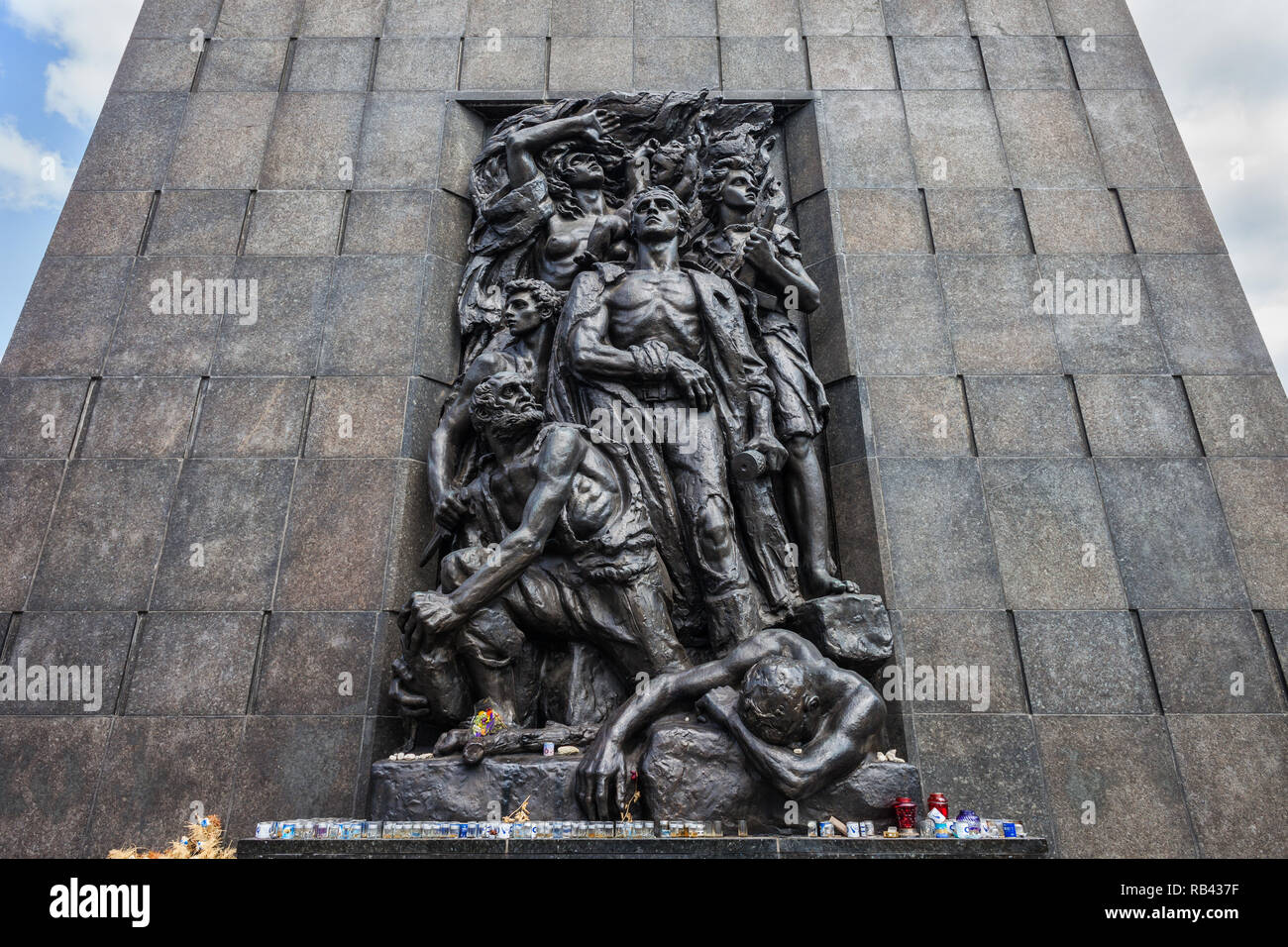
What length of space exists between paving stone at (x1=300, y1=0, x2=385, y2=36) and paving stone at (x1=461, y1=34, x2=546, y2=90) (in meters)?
1.34

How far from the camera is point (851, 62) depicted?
34.2ft

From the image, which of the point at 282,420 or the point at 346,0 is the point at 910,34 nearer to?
the point at 346,0

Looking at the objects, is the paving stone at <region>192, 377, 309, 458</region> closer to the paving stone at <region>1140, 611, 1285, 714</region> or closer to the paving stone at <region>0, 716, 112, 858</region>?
the paving stone at <region>0, 716, 112, 858</region>

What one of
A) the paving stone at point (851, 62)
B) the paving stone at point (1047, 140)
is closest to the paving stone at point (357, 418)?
the paving stone at point (851, 62)

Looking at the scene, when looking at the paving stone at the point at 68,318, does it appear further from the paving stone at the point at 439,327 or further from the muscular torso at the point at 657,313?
the muscular torso at the point at 657,313

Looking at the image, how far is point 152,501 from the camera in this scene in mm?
8016

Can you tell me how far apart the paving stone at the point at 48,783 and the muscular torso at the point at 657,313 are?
19.4 ft

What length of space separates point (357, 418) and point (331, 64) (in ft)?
16.8

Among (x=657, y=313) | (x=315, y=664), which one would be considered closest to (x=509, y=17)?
(x=657, y=313)

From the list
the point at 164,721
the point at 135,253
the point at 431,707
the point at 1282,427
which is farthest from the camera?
the point at 135,253

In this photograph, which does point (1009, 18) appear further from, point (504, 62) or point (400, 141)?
point (400, 141)

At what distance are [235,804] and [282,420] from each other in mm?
3668

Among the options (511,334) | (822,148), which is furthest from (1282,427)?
(511,334)

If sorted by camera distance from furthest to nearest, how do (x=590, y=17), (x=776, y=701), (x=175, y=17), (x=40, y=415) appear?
(x=175, y=17) → (x=590, y=17) → (x=40, y=415) → (x=776, y=701)
